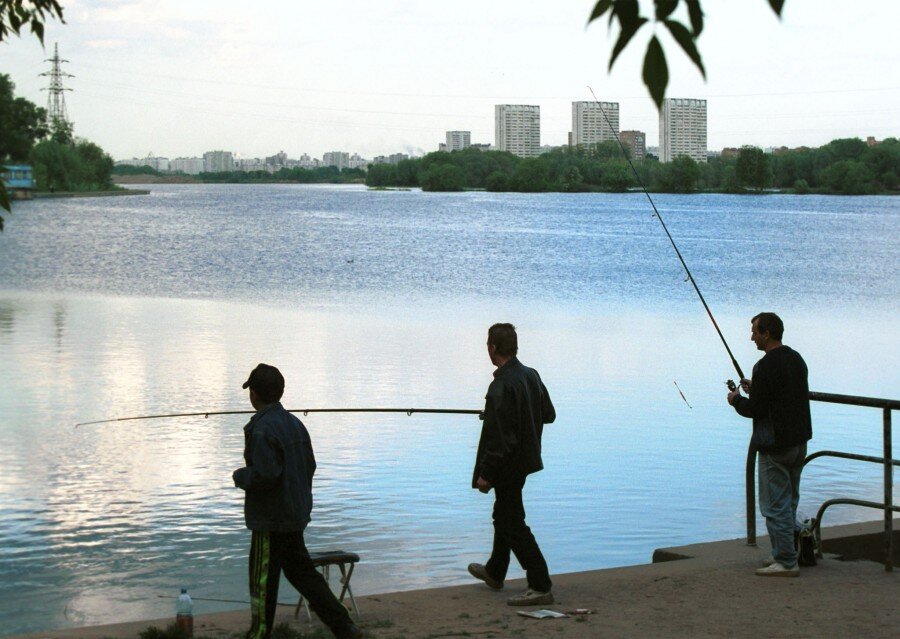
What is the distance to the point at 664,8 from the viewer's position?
275 cm

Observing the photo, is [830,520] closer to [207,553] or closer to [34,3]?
[207,553]

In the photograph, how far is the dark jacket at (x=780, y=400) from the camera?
6832mm

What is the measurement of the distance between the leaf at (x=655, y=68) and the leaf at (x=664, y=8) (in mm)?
59

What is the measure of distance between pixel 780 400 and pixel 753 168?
14142 centimetres

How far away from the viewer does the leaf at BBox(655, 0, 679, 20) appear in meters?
2.74

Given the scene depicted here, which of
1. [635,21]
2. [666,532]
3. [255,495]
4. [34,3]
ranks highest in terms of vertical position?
[34,3]

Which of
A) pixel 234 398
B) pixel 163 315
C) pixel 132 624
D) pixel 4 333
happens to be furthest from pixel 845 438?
pixel 163 315

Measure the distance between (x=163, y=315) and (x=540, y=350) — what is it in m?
10.3

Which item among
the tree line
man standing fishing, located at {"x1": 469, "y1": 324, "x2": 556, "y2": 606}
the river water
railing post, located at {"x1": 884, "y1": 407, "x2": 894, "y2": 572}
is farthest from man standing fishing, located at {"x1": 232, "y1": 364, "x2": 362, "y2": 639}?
the tree line

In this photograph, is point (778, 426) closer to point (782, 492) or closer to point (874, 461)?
point (782, 492)

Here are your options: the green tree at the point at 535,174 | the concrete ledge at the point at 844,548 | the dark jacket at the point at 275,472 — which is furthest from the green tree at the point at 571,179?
the dark jacket at the point at 275,472

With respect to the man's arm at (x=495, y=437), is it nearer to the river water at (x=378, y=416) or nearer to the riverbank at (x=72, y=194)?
the river water at (x=378, y=416)

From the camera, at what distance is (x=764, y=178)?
152875mm

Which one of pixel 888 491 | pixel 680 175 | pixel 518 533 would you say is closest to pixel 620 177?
pixel 888 491
